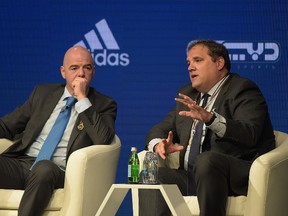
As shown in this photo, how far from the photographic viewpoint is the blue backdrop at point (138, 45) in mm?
5781

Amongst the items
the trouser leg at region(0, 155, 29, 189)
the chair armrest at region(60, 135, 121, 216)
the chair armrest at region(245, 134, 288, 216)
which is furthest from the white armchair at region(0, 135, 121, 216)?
the chair armrest at region(245, 134, 288, 216)

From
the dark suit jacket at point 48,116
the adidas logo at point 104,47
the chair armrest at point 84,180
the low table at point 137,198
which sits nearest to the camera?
the low table at point 137,198

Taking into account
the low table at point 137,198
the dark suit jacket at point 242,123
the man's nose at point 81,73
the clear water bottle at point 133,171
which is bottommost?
the low table at point 137,198

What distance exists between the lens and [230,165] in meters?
4.19

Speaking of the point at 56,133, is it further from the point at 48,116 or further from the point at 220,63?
the point at 220,63

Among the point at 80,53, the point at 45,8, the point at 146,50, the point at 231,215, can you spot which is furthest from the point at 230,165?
the point at 45,8

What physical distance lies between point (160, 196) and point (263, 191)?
2.06 ft

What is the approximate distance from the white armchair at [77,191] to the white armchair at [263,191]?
0.61 m

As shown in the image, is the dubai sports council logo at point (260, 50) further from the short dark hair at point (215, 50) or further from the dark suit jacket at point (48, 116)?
the dark suit jacket at point (48, 116)

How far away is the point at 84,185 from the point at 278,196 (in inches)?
46.4

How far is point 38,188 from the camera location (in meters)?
4.19

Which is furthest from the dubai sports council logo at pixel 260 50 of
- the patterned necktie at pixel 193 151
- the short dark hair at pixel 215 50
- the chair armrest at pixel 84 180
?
the chair armrest at pixel 84 180

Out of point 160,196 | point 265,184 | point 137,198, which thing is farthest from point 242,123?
Result: point 137,198

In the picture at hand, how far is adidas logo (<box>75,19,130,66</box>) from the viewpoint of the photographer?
588 centimetres
